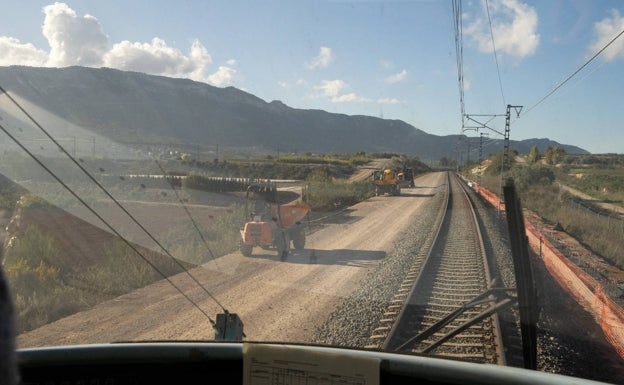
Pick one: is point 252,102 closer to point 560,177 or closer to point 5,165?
point 560,177

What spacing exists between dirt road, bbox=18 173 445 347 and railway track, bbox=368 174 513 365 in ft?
4.07

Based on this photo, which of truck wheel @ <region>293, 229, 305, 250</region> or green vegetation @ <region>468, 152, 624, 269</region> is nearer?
truck wheel @ <region>293, 229, 305, 250</region>

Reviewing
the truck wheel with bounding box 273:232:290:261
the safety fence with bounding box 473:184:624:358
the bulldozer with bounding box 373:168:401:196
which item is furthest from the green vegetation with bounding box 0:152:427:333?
the bulldozer with bounding box 373:168:401:196

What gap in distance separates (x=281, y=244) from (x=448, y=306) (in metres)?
6.94

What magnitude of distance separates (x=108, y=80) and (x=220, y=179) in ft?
81.7

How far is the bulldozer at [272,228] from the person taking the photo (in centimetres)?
1545

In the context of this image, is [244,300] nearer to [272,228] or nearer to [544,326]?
[544,326]

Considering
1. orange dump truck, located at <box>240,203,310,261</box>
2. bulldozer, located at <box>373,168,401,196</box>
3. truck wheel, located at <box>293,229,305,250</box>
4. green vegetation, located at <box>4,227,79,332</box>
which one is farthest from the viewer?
bulldozer, located at <box>373,168,401,196</box>

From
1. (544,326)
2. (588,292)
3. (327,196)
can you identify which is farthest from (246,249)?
(327,196)

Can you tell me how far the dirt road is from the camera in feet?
27.9

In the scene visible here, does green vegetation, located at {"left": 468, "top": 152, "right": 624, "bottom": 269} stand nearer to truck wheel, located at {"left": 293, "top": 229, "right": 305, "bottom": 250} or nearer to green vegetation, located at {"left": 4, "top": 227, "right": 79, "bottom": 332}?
truck wheel, located at {"left": 293, "top": 229, "right": 305, "bottom": 250}

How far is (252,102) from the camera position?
535ft

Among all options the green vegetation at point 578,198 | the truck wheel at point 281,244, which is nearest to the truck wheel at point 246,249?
the truck wheel at point 281,244

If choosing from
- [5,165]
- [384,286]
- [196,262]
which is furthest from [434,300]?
[5,165]
